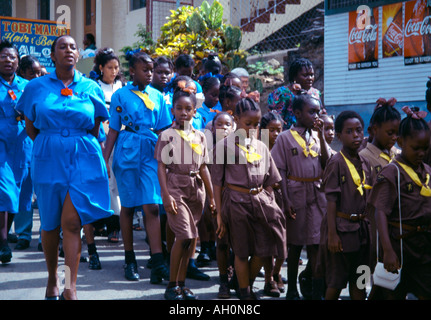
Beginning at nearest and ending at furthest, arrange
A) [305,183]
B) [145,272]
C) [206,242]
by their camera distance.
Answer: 1. [305,183]
2. [145,272]
3. [206,242]

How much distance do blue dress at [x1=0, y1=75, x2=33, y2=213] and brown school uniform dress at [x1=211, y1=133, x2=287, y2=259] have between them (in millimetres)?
→ 2726

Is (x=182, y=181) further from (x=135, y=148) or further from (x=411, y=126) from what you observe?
(x=411, y=126)

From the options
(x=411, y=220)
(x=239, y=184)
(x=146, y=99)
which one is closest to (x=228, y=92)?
(x=146, y=99)

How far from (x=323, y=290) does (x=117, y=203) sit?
3.33 m

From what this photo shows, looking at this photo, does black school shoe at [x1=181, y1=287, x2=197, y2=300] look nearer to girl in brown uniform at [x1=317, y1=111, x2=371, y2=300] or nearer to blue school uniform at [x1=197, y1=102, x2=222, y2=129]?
girl in brown uniform at [x1=317, y1=111, x2=371, y2=300]

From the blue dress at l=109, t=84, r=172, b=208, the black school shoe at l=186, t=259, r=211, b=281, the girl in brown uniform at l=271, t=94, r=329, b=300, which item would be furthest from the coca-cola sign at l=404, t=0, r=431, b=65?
the black school shoe at l=186, t=259, r=211, b=281

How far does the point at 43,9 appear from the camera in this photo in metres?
26.5

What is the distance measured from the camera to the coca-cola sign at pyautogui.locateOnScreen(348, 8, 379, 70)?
1259 centimetres

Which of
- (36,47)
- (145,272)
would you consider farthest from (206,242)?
(36,47)

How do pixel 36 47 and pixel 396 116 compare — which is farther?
A: pixel 36 47

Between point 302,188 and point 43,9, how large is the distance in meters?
23.3
